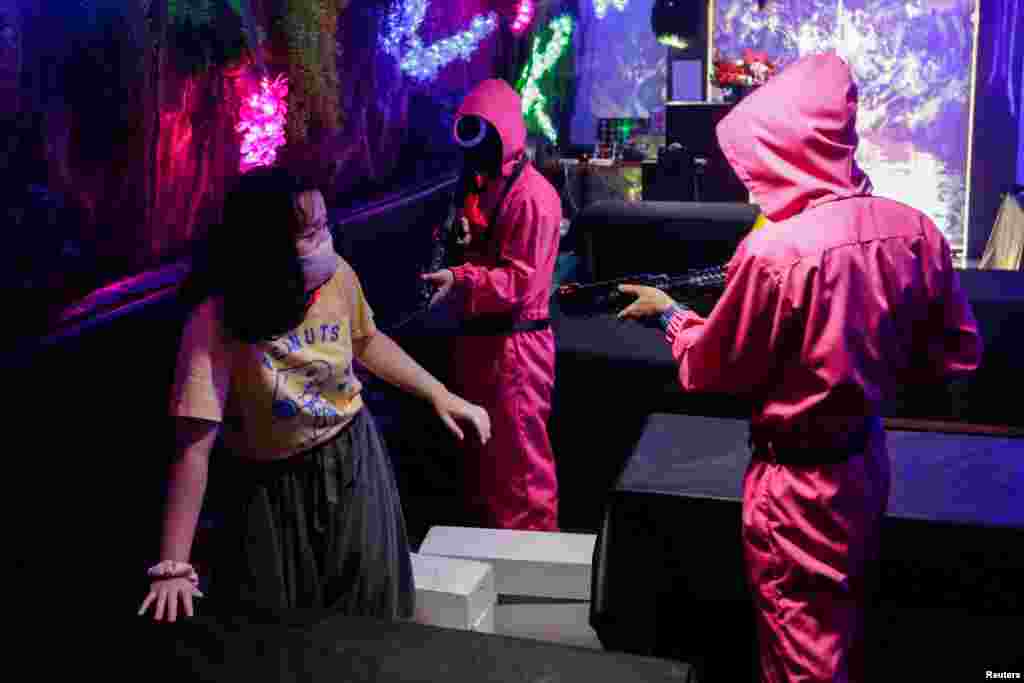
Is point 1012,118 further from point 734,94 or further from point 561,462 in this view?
point 561,462

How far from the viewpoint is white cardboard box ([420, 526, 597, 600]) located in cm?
274

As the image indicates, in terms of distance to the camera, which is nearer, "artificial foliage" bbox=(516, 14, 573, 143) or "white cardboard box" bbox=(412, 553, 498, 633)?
"white cardboard box" bbox=(412, 553, 498, 633)

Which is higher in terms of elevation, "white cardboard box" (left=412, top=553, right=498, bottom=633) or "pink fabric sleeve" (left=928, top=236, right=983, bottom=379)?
"pink fabric sleeve" (left=928, top=236, right=983, bottom=379)

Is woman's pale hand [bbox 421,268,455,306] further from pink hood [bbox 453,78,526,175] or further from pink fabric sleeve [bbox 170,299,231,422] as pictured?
pink fabric sleeve [bbox 170,299,231,422]

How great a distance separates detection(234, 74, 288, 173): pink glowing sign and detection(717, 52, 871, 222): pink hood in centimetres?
143

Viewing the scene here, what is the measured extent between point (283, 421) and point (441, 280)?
1275 mm

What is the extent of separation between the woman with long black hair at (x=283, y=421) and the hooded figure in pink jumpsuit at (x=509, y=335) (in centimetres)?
110

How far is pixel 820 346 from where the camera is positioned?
196 cm

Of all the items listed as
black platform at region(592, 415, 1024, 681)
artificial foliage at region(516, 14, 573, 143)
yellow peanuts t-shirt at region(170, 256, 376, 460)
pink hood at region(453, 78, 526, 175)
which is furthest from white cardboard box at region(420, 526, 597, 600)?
artificial foliage at region(516, 14, 573, 143)

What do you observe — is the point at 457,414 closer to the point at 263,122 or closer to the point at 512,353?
the point at 512,353

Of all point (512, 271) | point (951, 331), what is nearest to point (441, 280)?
point (512, 271)

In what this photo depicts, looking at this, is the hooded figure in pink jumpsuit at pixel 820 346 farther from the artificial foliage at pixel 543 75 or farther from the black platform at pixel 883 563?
the artificial foliage at pixel 543 75

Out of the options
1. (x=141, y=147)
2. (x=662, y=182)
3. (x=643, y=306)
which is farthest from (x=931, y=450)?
(x=662, y=182)

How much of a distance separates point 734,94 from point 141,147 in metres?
6.82
